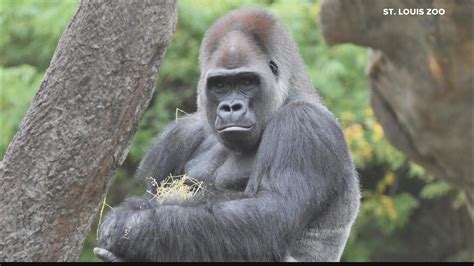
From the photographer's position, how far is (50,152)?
11.9ft

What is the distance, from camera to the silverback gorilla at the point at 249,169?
3707 mm

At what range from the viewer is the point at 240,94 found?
13.4 feet

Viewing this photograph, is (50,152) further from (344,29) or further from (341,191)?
(344,29)

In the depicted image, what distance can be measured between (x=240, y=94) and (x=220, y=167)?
0.48 m

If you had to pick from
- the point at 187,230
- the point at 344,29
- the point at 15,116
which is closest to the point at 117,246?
the point at 187,230

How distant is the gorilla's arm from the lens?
3676 millimetres

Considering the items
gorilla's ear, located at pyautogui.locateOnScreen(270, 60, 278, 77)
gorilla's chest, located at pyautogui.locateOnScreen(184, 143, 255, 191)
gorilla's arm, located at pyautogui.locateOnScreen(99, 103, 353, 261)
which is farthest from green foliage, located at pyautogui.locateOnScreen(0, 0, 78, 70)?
gorilla's arm, located at pyautogui.locateOnScreen(99, 103, 353, 261)

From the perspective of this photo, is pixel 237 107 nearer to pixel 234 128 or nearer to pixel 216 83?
pixel 234 128

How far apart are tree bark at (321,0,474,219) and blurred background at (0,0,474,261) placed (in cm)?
122

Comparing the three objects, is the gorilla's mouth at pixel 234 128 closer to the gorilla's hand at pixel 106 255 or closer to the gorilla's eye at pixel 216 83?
the gorilla's eye at pixel 216 83

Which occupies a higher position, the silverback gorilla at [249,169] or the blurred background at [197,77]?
the silverback gorilla at [249,169]

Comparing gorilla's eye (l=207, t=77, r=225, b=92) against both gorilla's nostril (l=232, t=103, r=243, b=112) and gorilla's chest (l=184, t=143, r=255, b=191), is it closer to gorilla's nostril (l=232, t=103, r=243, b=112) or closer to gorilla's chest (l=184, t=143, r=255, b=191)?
gorilla's nostril (l=232, t=103, r=243, b=112)

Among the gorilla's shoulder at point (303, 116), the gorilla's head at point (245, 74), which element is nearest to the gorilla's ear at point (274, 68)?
the gorilla's head at point (245, 74)

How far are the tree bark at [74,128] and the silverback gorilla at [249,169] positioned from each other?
23 cm
